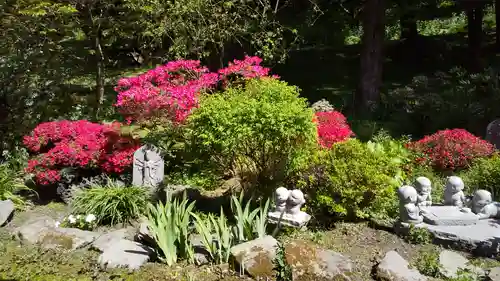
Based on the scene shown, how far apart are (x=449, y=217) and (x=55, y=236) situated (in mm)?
4579

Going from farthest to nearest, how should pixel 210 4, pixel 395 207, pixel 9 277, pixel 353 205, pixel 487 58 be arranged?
pixel 487 58 → pixel 210 4 → pixel 395 207 → pixel 353 205 → pixel 9 277

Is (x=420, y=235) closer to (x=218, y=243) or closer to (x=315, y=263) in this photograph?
(x=315, y=263)

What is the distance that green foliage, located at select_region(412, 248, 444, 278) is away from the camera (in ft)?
15.9

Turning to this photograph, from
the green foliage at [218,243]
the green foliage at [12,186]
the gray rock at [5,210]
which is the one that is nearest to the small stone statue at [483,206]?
the green foliage at [218,243]

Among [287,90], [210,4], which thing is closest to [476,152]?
[287,90]

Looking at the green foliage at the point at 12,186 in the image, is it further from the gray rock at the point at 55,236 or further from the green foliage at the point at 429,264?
the green foliage at the point at 429,264

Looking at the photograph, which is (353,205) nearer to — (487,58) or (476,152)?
(476,152)

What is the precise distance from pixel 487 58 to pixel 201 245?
45.4 feet

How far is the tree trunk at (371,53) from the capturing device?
11.0 meters

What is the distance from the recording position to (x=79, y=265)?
17.1 ft

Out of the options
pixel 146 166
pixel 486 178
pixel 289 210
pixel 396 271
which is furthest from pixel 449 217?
pixel 146 166

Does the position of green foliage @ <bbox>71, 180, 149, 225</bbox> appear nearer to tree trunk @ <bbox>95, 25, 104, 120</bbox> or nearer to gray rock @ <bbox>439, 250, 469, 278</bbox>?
gray rock @ <bbox>439, 250, 469, 278</bbox>

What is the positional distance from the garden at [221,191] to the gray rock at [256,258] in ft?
0.05

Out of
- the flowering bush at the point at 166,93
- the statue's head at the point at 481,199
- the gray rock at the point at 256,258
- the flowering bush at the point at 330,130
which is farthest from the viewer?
the flowering bush at the point at 330,130
